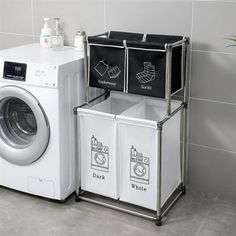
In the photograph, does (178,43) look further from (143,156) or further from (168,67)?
(143,156)

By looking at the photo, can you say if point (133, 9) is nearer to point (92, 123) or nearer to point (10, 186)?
point (92, 123)

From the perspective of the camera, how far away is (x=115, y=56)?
2.41 m

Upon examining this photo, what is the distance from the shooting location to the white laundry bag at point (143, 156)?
2.36 metres

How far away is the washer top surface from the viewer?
2.53m

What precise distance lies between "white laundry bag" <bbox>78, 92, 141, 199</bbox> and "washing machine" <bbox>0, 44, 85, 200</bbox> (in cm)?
8

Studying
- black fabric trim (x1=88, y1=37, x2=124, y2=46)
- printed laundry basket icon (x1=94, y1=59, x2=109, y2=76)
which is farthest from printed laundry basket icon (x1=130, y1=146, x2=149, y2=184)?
black fabric trim (x1=88, y1=37, x2=124, y2=46)

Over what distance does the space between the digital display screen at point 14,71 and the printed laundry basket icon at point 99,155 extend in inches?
20.1

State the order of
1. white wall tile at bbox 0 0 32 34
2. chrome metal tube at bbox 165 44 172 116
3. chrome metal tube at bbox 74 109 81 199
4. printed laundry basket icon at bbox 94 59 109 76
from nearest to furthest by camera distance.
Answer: chrome metal tube at bbox 165 44 172 116 → printed laundry basket icon at bbox 94 59 109 76 → chrome metal tube at bbox 74 109 81 199 → white wall tile at bbox 0 0 32 34

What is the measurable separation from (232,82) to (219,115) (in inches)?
8.1

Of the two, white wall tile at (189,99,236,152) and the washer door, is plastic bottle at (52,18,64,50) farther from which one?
white wall tile at (189,99,236,152)

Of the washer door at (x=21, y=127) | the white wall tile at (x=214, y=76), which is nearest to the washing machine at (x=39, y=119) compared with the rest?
the washer door at (x=21, y=127)


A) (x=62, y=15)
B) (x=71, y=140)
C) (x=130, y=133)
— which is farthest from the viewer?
(x=62, y=15)

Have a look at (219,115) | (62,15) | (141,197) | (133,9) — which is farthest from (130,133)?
(62,15)

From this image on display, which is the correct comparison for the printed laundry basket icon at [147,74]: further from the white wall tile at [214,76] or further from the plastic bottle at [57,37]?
the plastic bottle at [57,37]
